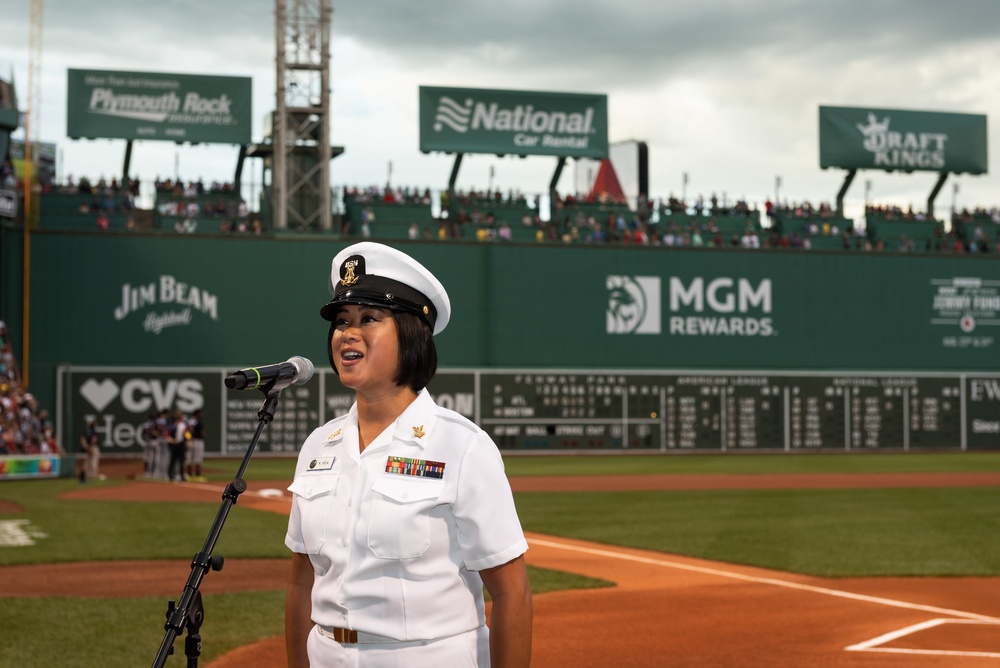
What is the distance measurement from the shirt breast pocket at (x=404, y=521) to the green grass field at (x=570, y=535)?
21.1 ft

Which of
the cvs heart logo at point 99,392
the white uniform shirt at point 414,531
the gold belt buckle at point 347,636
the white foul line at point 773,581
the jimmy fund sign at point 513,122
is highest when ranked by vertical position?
the jimmy fund sign at point 513,122

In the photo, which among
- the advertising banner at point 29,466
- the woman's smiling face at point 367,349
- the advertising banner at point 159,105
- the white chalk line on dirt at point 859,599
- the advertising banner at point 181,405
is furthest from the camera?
the advertising banner at point 159,105

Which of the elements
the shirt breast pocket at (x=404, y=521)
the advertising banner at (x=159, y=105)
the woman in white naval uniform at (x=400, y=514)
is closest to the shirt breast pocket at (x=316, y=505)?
the woman in white naval uniform at (x=400, y=514)

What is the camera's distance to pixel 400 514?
3568 millimetres

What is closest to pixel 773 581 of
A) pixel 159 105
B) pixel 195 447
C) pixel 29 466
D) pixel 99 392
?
pixel 195 447

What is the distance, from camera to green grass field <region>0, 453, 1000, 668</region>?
10.6m

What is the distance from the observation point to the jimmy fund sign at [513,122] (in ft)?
157

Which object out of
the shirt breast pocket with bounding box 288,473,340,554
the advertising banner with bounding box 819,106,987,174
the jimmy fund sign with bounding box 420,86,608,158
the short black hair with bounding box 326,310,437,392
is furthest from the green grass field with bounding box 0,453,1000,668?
the advertising banner with bounding box 819,106,987,174

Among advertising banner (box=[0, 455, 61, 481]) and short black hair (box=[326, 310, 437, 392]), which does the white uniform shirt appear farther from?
advertising banner (box=[0, 455, 61, 481])

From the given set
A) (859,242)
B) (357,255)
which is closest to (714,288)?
(859,242)

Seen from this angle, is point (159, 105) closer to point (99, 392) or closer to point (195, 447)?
point (99, 392)

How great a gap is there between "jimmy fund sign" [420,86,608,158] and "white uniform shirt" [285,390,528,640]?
4447 centimetres

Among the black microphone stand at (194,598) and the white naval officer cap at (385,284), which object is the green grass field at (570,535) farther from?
the white naval officer cap at (385,284)

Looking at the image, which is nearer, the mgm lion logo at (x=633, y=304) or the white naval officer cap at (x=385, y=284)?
the white naval officer cap at (x=385, y=284)
